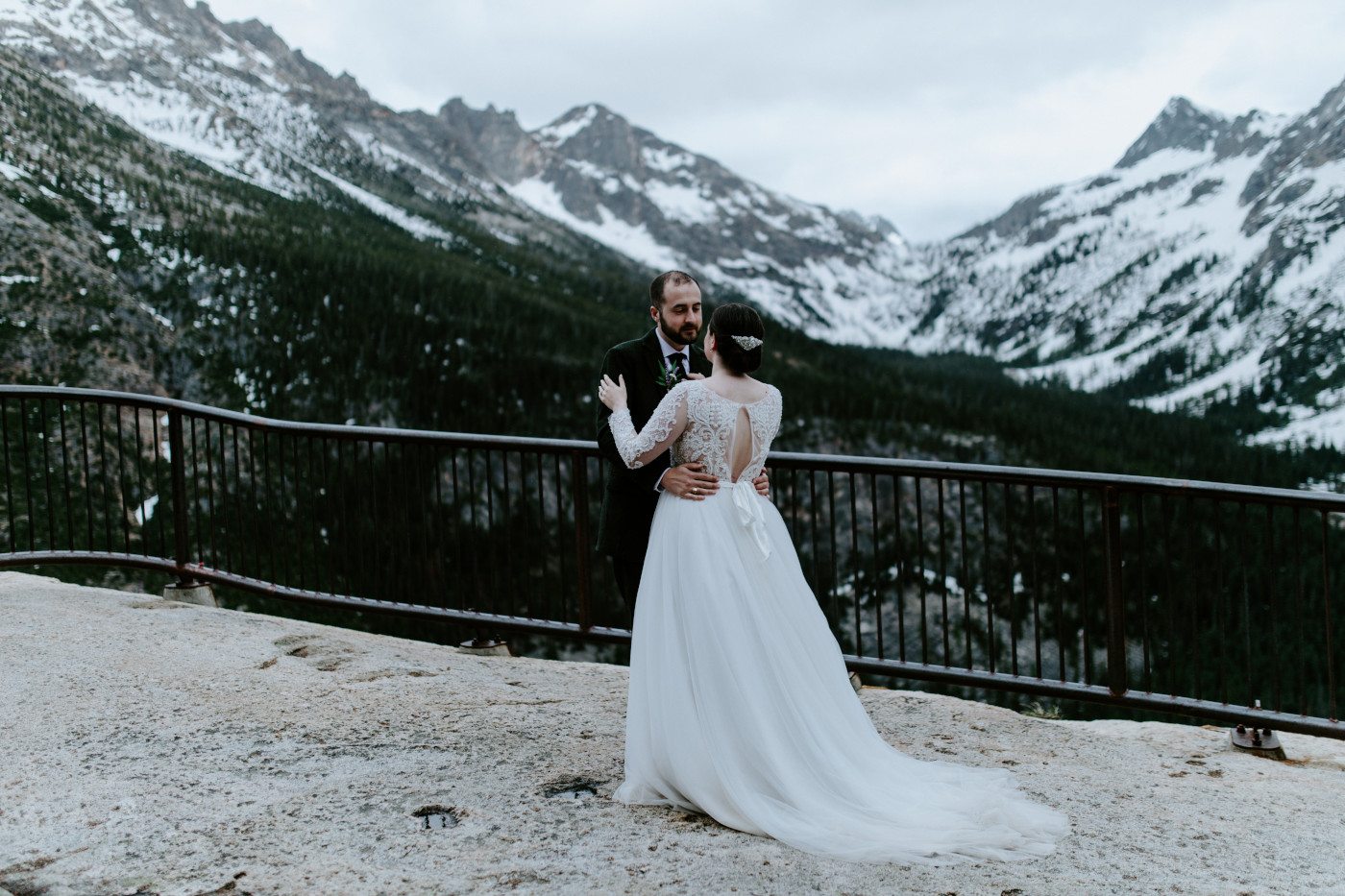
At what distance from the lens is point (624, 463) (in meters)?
4.60

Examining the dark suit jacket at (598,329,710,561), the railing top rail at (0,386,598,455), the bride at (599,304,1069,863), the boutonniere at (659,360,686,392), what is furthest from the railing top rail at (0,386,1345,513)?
the bride at (599,304,1069,863)

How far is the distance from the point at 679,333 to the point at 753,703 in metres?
1.63

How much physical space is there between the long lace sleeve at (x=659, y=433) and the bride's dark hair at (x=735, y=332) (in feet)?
0.68

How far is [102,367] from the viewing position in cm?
6300

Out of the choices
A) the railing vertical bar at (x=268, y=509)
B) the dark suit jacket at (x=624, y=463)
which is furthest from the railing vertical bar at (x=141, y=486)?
the dark suit jacket at (x=624, y=463)

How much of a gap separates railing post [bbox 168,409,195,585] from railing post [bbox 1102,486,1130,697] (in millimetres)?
6056

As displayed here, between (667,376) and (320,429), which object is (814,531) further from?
(320,429)

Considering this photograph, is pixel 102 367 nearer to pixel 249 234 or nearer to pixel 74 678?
pixel 249 234

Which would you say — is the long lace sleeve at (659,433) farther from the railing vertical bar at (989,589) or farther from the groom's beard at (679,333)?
the railing vertical bar at (989,589)

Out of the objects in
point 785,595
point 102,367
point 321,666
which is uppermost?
point 102,367

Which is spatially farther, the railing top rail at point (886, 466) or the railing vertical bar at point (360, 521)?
the railing vertical bar at point (360, 521)

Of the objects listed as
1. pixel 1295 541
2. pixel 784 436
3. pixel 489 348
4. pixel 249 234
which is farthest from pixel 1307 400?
pixel 1295 541

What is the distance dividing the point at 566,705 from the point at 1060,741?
255cm

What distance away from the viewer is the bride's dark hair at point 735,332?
407 cm
